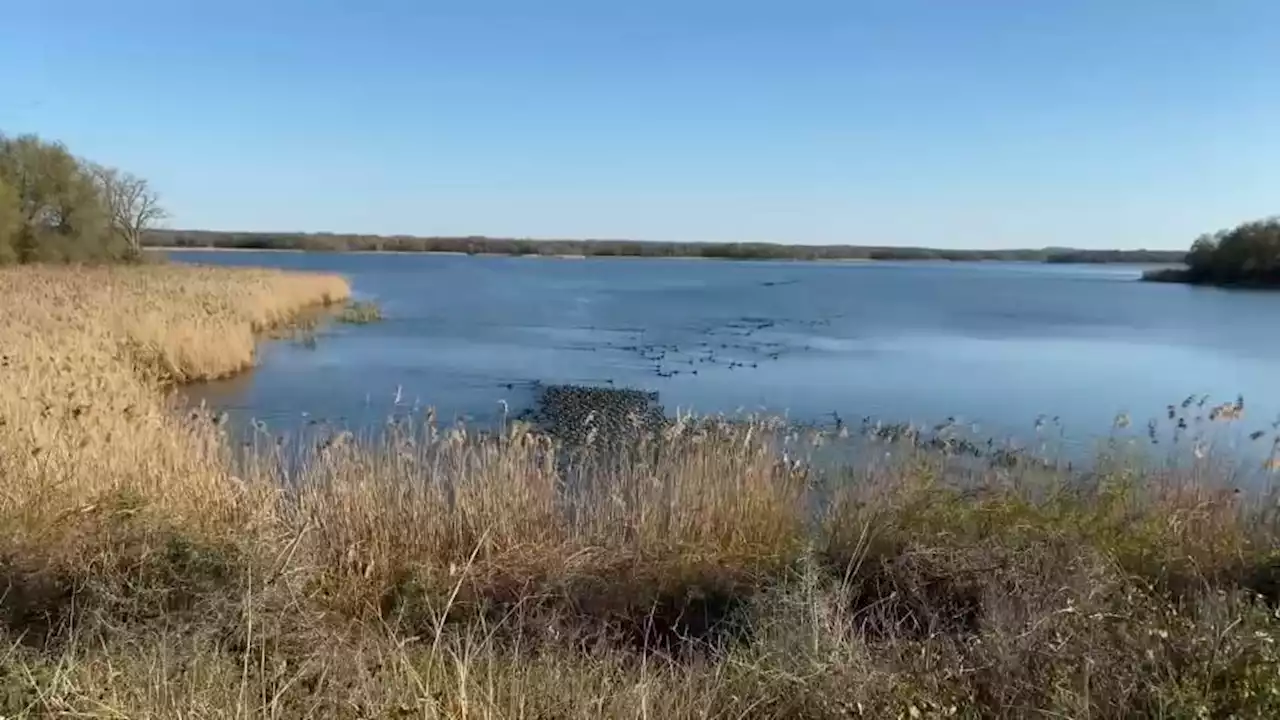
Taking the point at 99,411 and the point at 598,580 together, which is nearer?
the point at 598,580

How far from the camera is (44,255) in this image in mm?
35094

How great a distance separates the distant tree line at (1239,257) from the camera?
55.1 metres

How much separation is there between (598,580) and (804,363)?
14.6 metres

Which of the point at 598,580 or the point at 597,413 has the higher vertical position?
the point at 598,580

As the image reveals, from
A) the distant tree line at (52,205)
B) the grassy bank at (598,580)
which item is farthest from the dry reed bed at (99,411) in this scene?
the distant tree line at (52,205)

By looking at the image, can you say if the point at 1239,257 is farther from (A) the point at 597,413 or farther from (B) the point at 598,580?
(B) the point at 598,580

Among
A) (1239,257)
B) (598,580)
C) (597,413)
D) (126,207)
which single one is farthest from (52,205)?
(1239,257)

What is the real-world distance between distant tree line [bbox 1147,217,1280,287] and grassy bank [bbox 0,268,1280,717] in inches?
2245

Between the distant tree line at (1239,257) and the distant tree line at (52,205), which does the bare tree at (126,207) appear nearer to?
the distant tree line at (52,205)

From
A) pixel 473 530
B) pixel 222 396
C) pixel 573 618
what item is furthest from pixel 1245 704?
pixel 222 396

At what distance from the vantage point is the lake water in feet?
46.5

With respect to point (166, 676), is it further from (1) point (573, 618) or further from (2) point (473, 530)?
(2) point (473, 530)

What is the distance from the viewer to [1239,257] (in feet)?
188

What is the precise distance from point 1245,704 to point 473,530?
4.39 metres
